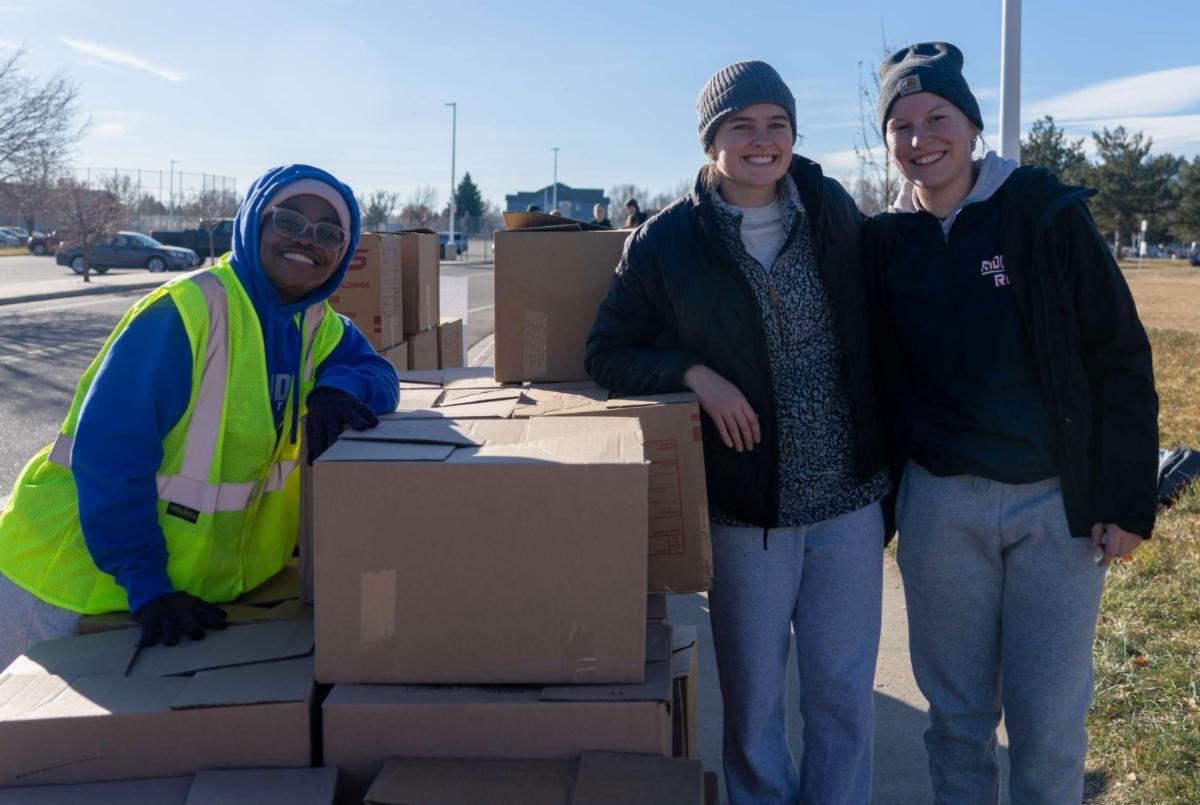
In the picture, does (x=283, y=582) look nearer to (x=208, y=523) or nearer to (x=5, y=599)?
(x=208, y=523)

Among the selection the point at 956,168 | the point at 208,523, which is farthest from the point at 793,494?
the point at 208,523

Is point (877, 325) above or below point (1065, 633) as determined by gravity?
above

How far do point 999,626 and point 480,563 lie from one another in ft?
4.19

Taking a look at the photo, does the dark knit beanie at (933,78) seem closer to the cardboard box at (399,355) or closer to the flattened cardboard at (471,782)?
the flattened cardboard at (471,782)

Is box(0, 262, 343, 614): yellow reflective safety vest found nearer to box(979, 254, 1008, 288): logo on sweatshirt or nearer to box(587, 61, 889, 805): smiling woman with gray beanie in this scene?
box(587, 61, 889, 805): smiling woman with gray beanie

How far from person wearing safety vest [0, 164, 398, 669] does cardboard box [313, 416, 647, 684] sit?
0.35 meters

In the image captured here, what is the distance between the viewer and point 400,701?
1925 mm

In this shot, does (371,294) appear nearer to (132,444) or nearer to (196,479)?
(196,479)

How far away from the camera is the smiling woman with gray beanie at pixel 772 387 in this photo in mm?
2465

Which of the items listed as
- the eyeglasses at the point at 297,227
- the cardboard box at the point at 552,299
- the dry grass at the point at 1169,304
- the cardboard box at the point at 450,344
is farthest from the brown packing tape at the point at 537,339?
the dry grass at the point at 1169,304

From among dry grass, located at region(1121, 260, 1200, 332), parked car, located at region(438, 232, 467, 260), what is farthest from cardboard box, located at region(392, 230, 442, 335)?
parked car, located at region(438, 232, 467, 260)

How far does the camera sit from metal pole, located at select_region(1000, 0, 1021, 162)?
583 centimetres

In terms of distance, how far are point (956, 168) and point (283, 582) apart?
176 centimetres

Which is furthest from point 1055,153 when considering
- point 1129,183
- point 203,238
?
point 203,238
